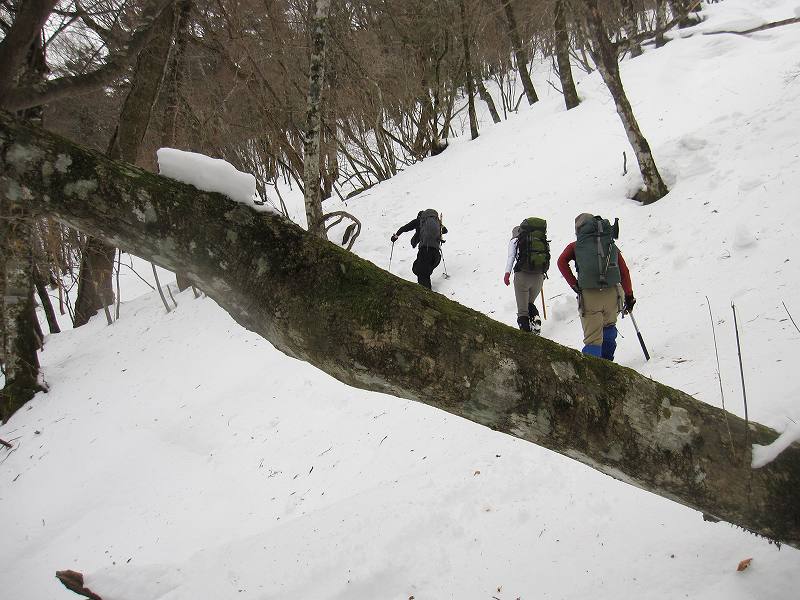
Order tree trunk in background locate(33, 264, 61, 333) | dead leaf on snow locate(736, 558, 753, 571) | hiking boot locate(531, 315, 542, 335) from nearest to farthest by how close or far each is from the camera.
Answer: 1. dead leaf on snow locate(736, 558, 753, 571)
2. hiking boot locate(531, 315, 542, 335)
3. tree trunk in background locate(33, 264, 61, 333)

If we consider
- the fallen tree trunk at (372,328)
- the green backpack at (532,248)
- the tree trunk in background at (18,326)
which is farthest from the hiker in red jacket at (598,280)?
the tree trunk in background at (18,326)

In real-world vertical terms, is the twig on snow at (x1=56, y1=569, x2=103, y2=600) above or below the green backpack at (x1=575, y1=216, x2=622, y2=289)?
below

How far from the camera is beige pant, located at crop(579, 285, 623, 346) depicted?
Result: 4484mm

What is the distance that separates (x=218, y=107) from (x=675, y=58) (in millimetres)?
12043

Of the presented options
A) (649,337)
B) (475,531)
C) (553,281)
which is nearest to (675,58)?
(553,281)

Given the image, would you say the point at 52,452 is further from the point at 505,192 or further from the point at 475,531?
the point at 505,192

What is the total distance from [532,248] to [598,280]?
122cm

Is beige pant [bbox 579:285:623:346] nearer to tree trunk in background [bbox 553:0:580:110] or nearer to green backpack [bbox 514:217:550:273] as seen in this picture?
green backpack [bbox 514:217:550:273]

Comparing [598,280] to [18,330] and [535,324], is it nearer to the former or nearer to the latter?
[535,324]

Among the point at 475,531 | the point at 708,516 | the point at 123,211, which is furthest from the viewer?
the point at 475,531

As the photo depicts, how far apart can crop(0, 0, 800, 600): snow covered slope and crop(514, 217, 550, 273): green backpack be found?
1039 millimetres

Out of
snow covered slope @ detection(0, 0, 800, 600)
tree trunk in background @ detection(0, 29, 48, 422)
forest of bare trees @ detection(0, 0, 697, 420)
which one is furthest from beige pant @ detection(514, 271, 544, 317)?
tree trunk in background @ detection(0, 29, 48, 422)

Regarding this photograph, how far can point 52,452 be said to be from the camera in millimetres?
6180

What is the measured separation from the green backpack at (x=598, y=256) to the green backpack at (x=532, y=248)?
1005 millimetres
